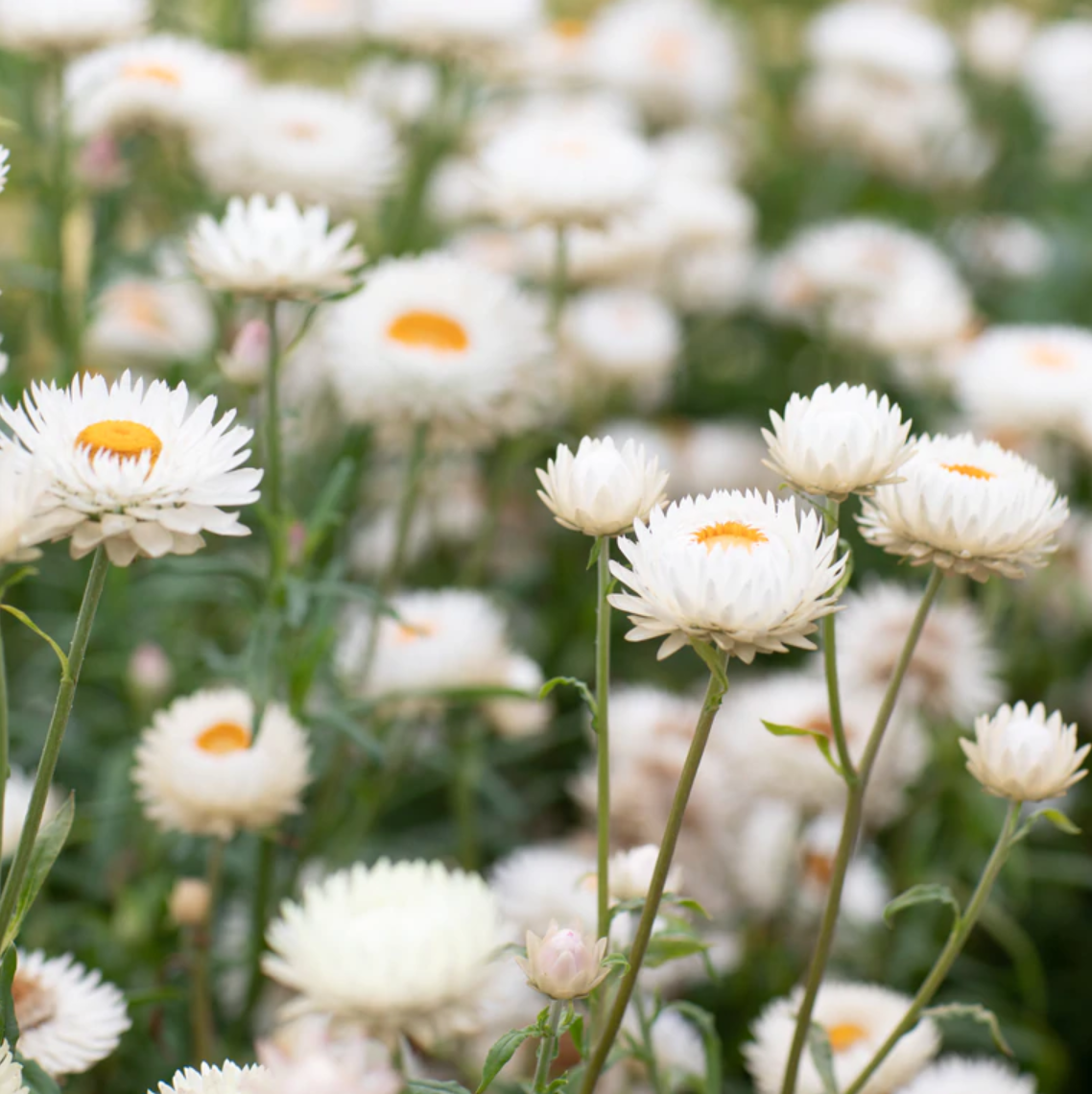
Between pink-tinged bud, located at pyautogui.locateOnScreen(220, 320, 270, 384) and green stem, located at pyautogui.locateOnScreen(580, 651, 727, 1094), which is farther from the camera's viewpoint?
pink-tinged bud, located at pyautogui.locateOnScreen(220, 320, 270, 384)

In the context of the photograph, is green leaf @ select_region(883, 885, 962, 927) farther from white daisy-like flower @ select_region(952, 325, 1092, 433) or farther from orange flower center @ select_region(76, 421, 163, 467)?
white daisy-like flower @ select_region(952, 325, 1092, 433)

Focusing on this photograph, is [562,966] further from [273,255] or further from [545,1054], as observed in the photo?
[273,255]

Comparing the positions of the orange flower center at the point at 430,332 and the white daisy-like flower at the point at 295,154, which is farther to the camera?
the white daisy-like flower at the point at 295,154

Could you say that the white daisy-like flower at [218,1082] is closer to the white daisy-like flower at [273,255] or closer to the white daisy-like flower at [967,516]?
the white daisy-like flower at [967,516]

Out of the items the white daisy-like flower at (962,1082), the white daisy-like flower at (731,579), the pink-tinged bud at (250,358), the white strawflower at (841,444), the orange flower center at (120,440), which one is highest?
the pink-tinged bud at (250,358)

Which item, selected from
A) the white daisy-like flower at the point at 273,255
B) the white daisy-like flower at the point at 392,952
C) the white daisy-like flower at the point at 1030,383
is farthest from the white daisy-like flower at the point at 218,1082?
the white daisy-like flower at the point at 1030,383

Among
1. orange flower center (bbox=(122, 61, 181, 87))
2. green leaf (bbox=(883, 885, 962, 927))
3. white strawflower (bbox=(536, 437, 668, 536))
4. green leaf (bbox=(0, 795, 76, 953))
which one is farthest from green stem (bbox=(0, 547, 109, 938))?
orange flower center (bbox=(122, 61, 181, 87))
